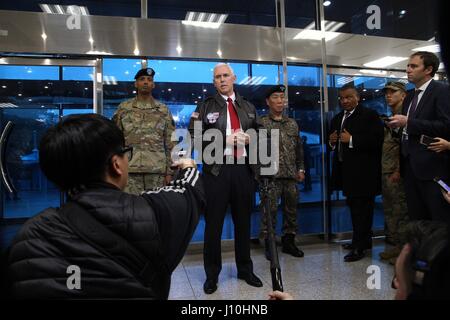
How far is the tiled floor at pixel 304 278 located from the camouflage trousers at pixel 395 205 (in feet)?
1.02

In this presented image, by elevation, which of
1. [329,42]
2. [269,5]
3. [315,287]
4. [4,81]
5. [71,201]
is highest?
[269,5]

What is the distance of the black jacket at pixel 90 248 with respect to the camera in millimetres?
708

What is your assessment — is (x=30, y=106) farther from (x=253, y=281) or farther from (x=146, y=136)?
(x=253, y=281)

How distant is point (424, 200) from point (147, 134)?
226cm

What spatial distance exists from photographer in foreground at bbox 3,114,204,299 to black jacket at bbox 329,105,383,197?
96.6 inches

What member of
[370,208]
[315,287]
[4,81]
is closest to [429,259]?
[315,287]

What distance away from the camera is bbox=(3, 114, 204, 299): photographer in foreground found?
2.33ft

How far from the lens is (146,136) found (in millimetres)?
2811

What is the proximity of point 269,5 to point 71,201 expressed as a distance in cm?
369

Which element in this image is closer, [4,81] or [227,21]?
[4,81]

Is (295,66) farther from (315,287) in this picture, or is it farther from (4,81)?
(4,81)

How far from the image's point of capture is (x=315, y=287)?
2.28 m

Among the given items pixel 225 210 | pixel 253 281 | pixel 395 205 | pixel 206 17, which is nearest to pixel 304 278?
pixel 253 281

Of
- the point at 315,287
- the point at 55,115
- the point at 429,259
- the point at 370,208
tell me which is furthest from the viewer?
A: the point at 55,115
